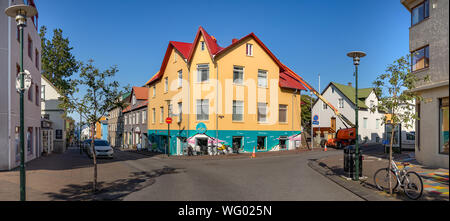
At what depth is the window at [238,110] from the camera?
2641 cm

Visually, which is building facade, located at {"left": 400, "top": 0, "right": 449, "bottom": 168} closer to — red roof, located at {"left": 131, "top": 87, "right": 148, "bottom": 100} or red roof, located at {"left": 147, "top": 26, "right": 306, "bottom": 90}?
red roof, located at {"left": 147, "top": 26, "right": 306, "bottom": 90}

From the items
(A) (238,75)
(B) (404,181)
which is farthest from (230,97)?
(B) (404,181)

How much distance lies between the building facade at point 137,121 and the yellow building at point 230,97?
1004cm

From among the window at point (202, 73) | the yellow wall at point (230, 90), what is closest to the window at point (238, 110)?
the yellow wall at point (230, 90)

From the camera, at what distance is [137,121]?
42.7m

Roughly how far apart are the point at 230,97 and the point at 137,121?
2146 centimetres

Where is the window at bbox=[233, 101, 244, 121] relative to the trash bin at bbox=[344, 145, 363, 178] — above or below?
above

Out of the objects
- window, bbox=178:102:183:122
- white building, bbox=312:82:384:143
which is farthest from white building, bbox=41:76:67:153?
white building, bbox=312:82:384:143

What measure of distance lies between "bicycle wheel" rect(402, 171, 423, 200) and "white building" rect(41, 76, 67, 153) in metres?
33.1

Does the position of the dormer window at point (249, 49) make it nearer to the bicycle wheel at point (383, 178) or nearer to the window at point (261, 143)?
the window at point (261, 143)

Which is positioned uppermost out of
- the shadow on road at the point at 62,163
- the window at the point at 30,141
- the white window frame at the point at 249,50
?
the white window frame at the point at 249,50

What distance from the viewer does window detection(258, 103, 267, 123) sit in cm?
2769

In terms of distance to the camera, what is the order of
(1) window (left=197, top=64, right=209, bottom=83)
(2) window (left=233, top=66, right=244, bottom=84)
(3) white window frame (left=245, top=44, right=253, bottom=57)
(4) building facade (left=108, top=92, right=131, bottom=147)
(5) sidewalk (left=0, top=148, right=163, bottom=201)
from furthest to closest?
(4) building facade (left=108, top=92, right=131, bottom=147), (3) white window frame (left=245, top=44, right=253, bottom=57), (2) window (left=233, top=66, right=244, bottom=84), (1) window (left=197, top=64, right=209, bottom=83), (5) sidewalk (left=0, top=148, right=163, bottom=201)
